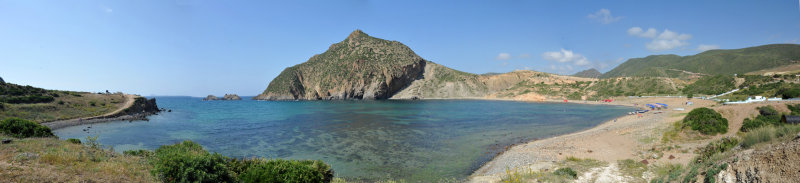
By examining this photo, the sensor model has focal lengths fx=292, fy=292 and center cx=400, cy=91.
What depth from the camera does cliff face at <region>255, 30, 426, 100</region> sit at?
134 m

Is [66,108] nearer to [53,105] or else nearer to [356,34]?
[53,105]

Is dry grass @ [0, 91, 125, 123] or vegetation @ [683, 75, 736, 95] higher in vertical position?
vegetation @ [683, 75, 736, 95]

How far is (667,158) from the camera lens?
1374 centimetres

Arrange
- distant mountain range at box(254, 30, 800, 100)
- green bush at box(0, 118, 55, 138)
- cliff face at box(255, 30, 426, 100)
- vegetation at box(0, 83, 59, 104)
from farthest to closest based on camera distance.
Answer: cliff face at box(255, 30, 426, 100)
distant mountain range at box(254, 30, 800, 100)
vegetation at box(0, 83, 59, 104)
green bush at box(0, 118, 55, 138)

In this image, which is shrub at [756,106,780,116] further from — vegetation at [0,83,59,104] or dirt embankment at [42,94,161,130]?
vegetation at [0,83,59,104]

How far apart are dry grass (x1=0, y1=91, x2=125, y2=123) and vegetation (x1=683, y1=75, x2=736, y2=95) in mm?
110920

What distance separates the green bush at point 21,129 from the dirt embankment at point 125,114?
27.0 meters

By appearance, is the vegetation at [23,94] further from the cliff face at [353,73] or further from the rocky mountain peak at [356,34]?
the rocky mountain peak at [356,34]

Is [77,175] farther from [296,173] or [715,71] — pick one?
[715,71]

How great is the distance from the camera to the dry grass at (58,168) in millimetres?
6668

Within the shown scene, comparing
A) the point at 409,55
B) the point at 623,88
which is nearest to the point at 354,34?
the point at 409,55

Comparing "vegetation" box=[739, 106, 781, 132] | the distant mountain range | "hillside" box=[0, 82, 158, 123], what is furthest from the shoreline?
the distant mountain range

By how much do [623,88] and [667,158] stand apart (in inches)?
3968

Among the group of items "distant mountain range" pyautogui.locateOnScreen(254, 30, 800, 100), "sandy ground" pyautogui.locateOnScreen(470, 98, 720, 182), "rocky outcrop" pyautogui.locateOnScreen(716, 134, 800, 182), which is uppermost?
"distant mountain range" pyautogui.locateOnScreen(254, 30, 800, 100)
